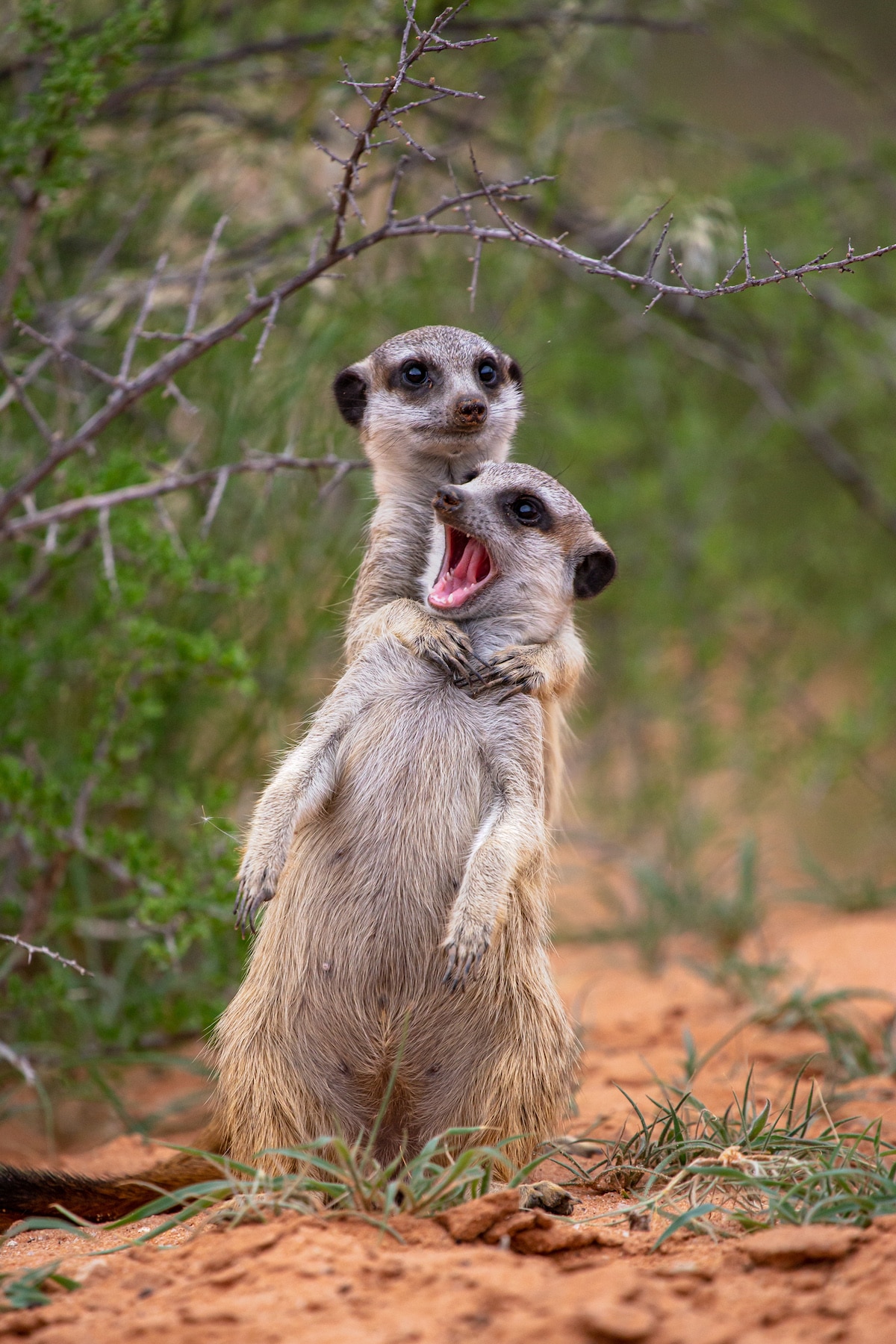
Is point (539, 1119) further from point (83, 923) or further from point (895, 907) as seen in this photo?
point (895, 907)

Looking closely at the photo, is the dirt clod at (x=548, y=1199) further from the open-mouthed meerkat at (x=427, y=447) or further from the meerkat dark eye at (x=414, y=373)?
the meerkat dark eye at (x=414, y=373)

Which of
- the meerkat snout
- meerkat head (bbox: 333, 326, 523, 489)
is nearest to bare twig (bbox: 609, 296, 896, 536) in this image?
meerkat head (bbox: 333, 326, 523, 489)

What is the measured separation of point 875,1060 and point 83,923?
2.18 m

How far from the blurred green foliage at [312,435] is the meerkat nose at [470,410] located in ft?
1.38

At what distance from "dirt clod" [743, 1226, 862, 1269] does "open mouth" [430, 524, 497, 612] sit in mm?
1446

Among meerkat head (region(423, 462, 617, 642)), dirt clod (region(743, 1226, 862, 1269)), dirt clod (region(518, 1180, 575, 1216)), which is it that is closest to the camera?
dirt clod (region(743, 1226, 862, 1269))

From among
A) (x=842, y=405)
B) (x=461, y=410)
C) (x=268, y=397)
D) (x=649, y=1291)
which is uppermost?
(x=842, y=405)

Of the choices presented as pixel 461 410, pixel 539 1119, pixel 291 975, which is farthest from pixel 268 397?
pixel 539 1119

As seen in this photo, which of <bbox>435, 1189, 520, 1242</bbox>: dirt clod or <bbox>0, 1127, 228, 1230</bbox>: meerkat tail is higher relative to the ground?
<bbox>435, 1189, 520, 1242</bbox>: dirt clod

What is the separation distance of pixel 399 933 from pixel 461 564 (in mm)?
846

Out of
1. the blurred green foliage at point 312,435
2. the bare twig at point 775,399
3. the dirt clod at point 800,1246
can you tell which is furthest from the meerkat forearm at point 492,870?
the bare twig at point 775,399

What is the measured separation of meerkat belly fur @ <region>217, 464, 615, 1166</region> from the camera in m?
2.38

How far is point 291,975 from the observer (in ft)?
8.00

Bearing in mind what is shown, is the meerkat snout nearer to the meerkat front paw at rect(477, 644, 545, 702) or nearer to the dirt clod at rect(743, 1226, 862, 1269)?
the meerkat front paw at rect(477, 644, 545, 702)
